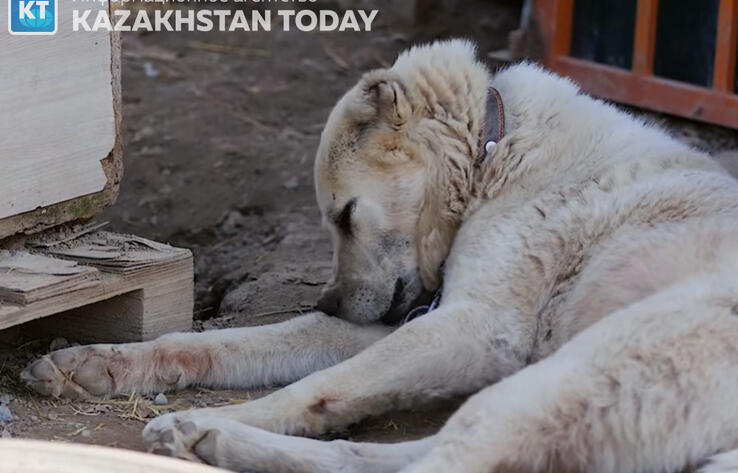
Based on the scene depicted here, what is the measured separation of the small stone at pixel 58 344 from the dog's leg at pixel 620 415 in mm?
1580

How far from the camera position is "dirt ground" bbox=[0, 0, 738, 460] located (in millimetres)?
3928

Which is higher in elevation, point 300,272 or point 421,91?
point 421,91

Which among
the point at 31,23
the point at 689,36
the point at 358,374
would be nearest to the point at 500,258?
the point at 358,374

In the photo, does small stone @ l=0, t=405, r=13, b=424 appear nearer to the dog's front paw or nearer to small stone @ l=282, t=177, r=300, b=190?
the dog's front paw

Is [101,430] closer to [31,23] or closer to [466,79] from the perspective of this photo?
[31,23]

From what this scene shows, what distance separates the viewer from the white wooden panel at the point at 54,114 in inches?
158

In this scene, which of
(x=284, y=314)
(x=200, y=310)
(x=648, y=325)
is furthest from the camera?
(x=200, y=310)

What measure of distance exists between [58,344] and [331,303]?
0.90 meters

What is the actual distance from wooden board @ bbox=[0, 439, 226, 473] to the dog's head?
5.59 feet

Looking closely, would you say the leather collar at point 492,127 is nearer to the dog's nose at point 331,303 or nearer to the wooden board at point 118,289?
the dog's nose at point 331,303

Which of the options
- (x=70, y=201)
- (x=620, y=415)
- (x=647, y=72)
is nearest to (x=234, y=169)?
(x=647, y=72)

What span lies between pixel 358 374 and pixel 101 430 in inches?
29.2

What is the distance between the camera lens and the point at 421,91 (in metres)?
4.35

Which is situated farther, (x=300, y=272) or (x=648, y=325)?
(x=300, y=272)
